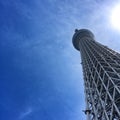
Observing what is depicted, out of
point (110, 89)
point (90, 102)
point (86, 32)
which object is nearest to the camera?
point (110, 89)

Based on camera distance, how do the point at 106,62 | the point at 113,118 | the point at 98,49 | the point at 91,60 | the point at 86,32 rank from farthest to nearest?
the point at 86,32, the point at 98,49, the point at 91,60, the point at 106,62, the point at 113,118

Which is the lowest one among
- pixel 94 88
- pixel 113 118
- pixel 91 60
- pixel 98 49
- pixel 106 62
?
pixel 113 118

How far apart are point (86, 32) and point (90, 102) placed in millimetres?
48838

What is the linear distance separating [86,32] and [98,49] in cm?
2888

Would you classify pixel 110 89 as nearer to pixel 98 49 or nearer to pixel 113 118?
pixel 113 118

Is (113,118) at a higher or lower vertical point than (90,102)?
lower

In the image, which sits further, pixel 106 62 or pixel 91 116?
pixel 106 62

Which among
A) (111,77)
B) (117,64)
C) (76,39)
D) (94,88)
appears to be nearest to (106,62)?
(117,64)

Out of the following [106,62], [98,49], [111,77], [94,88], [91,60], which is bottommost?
[111,77]

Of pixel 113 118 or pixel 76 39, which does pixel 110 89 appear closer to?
pixel 113 118

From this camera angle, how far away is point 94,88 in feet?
141

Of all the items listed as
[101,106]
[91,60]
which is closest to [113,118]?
[101,106]

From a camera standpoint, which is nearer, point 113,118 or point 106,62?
point 113,118

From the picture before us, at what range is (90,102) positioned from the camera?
42.8 metres
